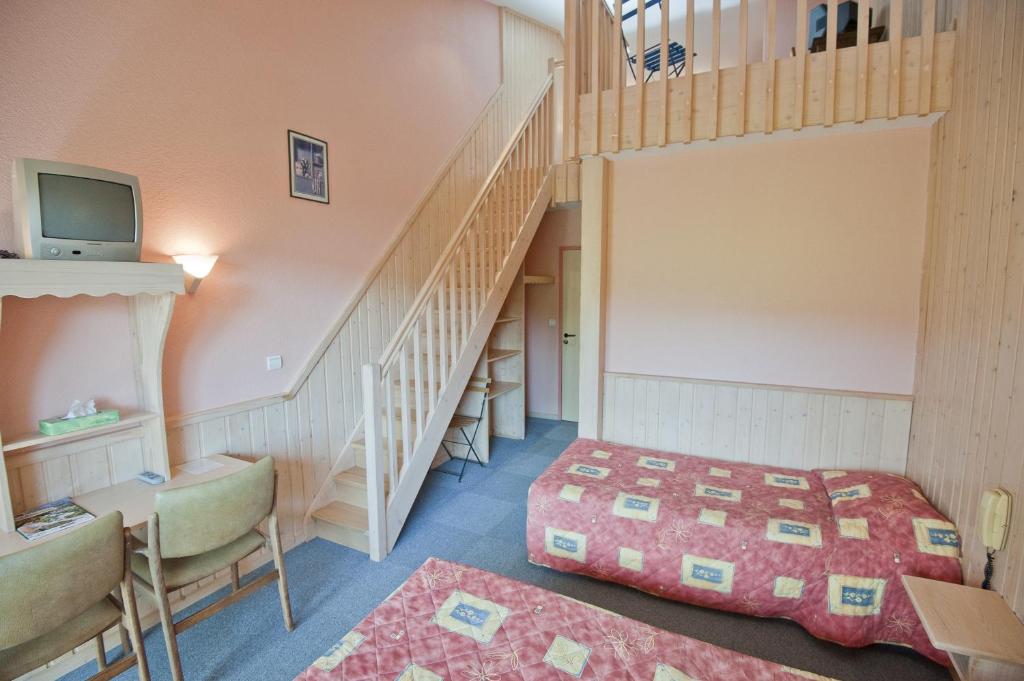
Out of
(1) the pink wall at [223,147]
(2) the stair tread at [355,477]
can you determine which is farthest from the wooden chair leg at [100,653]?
(2) the stair tread at [355,477]

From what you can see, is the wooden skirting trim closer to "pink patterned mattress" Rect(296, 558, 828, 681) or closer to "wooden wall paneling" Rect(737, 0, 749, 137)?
"wooden wall paneling" Rect(737, 0, 749, 137)

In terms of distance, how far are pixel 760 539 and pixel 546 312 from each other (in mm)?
3820

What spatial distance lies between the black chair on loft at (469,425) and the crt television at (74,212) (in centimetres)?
267

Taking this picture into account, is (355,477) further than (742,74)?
Yes

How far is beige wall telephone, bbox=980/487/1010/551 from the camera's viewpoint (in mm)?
1762

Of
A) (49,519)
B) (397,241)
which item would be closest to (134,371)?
(49,519)

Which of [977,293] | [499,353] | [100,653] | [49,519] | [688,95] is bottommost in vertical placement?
[100,653]

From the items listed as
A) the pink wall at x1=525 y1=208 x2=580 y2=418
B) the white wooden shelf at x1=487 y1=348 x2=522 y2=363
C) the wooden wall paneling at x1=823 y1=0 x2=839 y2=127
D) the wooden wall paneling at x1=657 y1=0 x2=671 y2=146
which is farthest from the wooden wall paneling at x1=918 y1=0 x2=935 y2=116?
the white wooden shelf at x1=487 y1=348 x2=522 y2=363

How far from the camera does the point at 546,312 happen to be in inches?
227

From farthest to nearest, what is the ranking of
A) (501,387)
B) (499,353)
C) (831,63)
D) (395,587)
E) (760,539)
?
(499,353) < (501,387) < (395,587) < (831,63) < (760,539)

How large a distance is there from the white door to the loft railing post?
3.12 metres

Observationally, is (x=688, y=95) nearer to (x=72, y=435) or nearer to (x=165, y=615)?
(x=72, y=435)

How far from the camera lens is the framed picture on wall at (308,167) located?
3.03m

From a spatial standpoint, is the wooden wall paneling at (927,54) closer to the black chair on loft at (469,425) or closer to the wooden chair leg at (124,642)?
the black chair on loft at (469,425)
